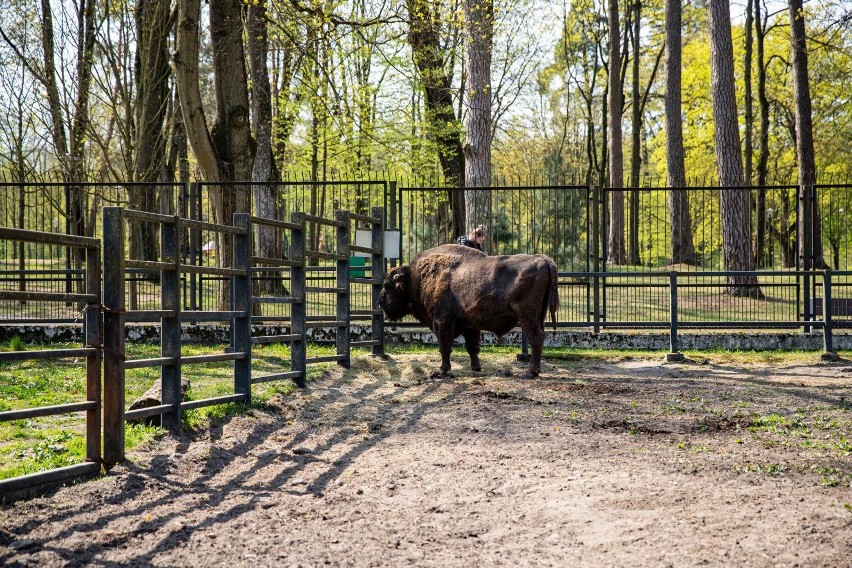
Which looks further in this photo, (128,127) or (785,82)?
(785,82)

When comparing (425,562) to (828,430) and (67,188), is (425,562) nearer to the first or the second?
(828,430)

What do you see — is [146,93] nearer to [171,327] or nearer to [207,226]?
[207,226]

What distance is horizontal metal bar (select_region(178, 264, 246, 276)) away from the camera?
7.49 meters

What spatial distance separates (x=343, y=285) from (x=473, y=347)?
1859mm

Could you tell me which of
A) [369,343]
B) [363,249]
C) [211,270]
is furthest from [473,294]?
[211,270]

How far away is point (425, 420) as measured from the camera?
8.17m

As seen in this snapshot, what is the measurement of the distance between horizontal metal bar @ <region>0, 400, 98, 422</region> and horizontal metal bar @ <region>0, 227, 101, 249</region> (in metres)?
0.97

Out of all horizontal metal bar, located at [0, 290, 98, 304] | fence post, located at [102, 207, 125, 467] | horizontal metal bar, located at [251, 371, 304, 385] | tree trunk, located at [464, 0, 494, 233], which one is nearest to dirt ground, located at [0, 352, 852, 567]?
fence post, located at [102, 207, 125, 467]

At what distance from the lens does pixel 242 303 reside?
8508 mm

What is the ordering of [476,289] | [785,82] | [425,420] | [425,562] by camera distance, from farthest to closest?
[785,82] < [476,289] < [425,420] < [425,562]

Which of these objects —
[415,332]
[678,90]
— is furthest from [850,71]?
[415,332]

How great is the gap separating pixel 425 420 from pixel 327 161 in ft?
82.8

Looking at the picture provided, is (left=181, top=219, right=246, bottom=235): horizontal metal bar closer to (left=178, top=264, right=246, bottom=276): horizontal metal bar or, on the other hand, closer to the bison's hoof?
(left=178, top=264, right=246, bottom=276): horizontal metal bar

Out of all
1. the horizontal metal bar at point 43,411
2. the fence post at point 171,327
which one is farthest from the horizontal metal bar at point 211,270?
the horizontal metal bar at point 43,411
